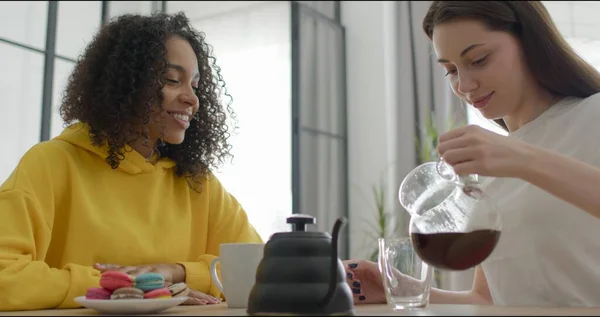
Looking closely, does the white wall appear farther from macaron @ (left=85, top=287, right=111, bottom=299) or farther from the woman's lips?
macaron @ (left=85, top=287, right=111, bottom=299)

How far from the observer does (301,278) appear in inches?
29.7

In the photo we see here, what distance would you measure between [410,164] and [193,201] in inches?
114

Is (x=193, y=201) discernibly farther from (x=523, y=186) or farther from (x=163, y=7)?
(x=163, y=7)

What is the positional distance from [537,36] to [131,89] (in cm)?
100

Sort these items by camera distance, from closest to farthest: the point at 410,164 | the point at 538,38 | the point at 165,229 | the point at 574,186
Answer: the point at 574,186, the point at 538,38, the point at 165,229, the point at 410,164

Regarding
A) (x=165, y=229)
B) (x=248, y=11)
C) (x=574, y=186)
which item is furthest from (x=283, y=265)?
(x=248, y=11)

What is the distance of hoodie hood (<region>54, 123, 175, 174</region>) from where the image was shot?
1522 mm

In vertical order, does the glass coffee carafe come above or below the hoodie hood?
below

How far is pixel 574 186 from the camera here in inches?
35.9

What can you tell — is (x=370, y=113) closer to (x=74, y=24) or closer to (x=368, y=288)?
(x=74, y=24)

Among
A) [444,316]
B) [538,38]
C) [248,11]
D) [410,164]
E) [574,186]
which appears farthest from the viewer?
[248,11]

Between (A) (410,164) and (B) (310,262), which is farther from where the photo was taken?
(A) (410,164)

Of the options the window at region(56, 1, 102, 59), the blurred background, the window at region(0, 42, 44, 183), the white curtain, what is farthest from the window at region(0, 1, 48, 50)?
the white curtain

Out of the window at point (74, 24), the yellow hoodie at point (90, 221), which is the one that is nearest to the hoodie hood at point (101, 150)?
the yellow hoodie at point (90, 221)
